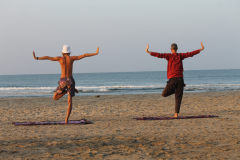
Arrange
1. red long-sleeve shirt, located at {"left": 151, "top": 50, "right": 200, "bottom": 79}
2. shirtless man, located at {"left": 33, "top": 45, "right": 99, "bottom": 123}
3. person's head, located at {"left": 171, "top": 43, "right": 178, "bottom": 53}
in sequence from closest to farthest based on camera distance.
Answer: shirtless man, located at {"left": 33, "top": 45, "right": 99, "bottom": 123} < red long-sleeve shirt, located at {"left": 151, "top": 50, "right": 200, "bottom": 79} < person's head, located at {"left": 171, "top": 43, "right": 178, "bottom": 53}

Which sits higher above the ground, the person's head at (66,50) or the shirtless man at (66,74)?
the person's head at (66,50)

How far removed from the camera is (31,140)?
16.4ft

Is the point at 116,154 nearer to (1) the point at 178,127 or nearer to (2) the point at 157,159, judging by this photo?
(2) the point at 157,159

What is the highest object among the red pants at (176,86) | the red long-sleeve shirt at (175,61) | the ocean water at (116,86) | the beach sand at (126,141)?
the red long-sleeve shirt at (175,61)

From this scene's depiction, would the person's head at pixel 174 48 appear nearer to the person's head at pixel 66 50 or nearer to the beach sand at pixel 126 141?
Result: the beach sand at pixel 126 141

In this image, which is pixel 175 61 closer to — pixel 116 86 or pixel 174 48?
pixel 174 48

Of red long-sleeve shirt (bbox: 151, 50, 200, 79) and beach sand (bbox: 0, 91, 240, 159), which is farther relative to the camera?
red long-sleeve shirt (bbox: 151, 50, 200, 79)

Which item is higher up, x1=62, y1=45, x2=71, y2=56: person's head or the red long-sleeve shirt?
x1=62, y1=45, x2=71, y2=56: person's head

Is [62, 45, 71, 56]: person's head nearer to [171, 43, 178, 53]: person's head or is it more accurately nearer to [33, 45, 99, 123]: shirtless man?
[33, 45, 99, 123]: shirtless man

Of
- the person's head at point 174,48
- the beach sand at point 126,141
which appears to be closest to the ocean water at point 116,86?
the person's head at point 174,48

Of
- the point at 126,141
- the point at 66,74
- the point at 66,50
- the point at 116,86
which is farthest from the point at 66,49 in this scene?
the point at 116,86

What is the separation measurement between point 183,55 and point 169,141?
3258 mm

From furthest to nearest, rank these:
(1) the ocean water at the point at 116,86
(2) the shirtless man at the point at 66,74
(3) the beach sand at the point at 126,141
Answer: (1) the ocean water at the point at 116,86
(2) the shirtless man at the point at 66,74
(3) the beach sand at the point at 126,141

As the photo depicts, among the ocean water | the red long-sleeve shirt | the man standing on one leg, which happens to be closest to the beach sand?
the man standing on one leg
